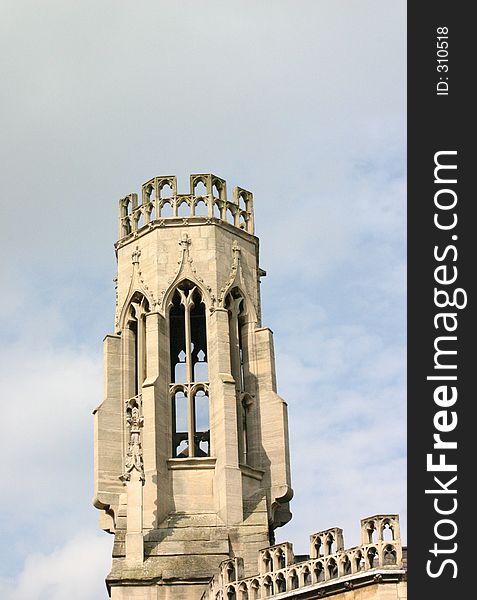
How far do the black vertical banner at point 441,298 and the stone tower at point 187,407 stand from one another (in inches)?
533

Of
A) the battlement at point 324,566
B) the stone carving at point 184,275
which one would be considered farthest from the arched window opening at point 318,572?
the stone carving at point 184,275

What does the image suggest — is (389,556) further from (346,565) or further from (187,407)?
(187,407)

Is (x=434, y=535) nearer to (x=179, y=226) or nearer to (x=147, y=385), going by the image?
(x=147, y=385)

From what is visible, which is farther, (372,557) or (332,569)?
(332,569)

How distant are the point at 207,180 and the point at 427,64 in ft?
Answer: 57.6

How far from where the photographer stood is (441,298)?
26969 millimetres

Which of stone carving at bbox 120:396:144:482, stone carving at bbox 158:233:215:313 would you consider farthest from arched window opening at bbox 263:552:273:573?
stone carving at bbox 158:233:215:313

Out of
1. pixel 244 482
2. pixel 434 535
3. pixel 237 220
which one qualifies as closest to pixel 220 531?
pixel 244 482

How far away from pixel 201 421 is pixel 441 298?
16352mm

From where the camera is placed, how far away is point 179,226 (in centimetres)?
4431

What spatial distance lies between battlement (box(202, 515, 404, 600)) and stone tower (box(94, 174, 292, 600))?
443 cm

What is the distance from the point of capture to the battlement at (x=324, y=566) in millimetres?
31266

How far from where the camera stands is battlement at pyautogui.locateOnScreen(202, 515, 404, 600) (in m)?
31.3

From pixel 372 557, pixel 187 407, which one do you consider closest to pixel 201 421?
pixel 187 407
